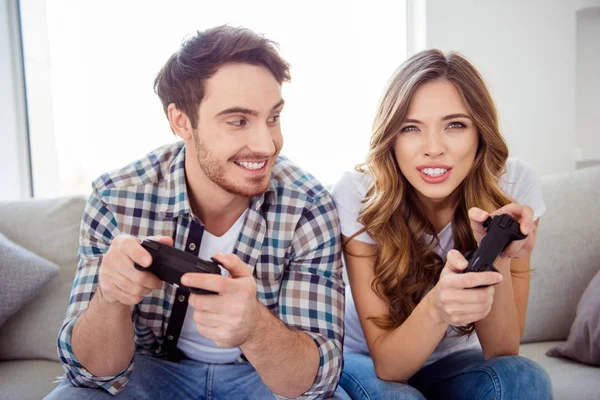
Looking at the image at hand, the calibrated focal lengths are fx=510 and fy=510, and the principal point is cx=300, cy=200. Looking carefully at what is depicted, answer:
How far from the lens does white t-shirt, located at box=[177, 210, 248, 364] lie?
4.09 ft

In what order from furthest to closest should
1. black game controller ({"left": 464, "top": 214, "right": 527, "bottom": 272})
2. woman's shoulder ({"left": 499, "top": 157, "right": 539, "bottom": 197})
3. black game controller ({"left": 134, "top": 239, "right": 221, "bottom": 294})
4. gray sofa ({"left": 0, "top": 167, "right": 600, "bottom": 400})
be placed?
1. gray sofa ({"left": 0, "top": 167, "right": 600, "bottom": 400})
2. woman's shoulder ({"left": 499, "top": 157, "right": 539, "bottom": 197})
3. black game controller ({"left": 464, "top": 214, "right": 527, "bottom": 272})
4. black game controller ({"left": 134, "top": 239, "right": 221, "bottom": 294})

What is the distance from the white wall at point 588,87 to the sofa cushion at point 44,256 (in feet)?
6.67

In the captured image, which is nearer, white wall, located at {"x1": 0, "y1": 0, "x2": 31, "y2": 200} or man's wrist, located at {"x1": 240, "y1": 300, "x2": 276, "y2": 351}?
man's wrist, located at {"x1": 240, "y1": 300, "x2": 276, "y2": 351}

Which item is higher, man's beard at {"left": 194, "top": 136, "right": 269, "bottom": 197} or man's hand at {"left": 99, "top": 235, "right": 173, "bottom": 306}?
man's beard at {"left": 194, "top": 136, "right": 269, "bottom": 197}

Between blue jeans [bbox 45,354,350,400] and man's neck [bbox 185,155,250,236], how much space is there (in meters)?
0.33

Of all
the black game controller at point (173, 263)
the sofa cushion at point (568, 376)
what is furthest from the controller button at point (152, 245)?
the sofa cushion at point (568, 376)

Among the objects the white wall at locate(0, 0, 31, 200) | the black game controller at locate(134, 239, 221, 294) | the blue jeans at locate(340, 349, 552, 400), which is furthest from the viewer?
the white wall at locate(0, 0, 31, 200)

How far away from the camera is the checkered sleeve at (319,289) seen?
42.3 inches

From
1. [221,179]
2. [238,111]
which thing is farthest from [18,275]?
[238,111]

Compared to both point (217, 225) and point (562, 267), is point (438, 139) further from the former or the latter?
point (562, 267)

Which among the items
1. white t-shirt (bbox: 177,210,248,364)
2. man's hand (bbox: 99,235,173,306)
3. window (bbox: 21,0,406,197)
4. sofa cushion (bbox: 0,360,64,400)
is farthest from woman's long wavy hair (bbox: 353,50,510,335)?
window (bbox: 21,0,406,197)

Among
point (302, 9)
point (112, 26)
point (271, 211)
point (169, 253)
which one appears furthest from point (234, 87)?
point (112, 26)

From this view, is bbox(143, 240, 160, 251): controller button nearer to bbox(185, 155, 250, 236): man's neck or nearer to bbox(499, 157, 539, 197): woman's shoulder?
bbox(185, 155, 250, 236): man's neck

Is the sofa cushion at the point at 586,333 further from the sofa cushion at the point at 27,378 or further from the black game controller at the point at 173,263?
the sofa cushion at the point at 27,378
